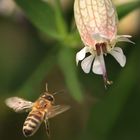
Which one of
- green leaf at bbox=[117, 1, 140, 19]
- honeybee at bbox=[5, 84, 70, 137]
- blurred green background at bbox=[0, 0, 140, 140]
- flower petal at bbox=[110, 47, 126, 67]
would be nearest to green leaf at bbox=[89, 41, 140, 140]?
blurred green background at bbox=[0, 0, 140, 140]

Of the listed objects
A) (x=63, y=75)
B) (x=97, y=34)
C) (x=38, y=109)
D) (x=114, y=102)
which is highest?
(x=97, y=34)

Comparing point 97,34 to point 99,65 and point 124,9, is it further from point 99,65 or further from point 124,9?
point 124,9

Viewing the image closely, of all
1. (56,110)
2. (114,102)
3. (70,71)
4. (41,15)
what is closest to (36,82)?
(70,71)

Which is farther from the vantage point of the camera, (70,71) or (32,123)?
(70,71)

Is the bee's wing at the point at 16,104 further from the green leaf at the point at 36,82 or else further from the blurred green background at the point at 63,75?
the green leaf at the point at 36,82

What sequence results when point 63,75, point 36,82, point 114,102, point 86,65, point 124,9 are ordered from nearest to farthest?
1. point 86,65
2. point 124,9
3. point 36,82
4. point 114,102
5. point 63,75
